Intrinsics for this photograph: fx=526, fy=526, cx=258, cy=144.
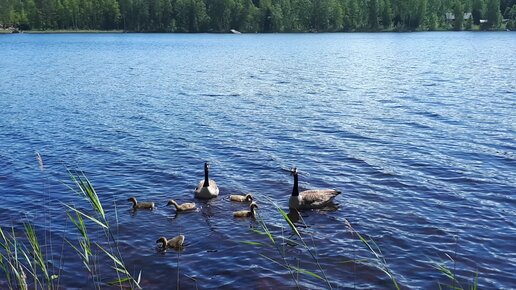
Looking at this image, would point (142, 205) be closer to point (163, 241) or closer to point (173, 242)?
point (163, 241)

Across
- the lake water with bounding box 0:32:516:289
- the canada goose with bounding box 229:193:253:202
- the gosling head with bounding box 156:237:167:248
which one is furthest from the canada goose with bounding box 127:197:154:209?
the gosling head with bounding box 156:237:167:248

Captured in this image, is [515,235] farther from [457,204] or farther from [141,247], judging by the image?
[141,247]

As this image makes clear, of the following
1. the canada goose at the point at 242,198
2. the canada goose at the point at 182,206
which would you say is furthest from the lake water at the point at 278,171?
the canada goose at the point at 242,198

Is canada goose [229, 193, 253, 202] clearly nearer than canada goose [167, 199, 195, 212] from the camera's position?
No

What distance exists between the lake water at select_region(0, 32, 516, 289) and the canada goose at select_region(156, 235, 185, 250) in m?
0.31

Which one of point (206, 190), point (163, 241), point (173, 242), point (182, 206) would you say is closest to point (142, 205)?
point (182, 206)

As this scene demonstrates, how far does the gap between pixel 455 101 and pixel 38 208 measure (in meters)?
32.0

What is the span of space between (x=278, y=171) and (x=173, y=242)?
870 cm

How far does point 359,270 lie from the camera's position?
44.7ft

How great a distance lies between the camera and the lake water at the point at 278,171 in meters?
14.1

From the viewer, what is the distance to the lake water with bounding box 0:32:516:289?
14094 millimetres

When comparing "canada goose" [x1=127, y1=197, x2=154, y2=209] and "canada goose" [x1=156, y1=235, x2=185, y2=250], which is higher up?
"canada goose" [x1=127, y1=197, x2=154, y2=209]

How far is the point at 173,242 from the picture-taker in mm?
14914

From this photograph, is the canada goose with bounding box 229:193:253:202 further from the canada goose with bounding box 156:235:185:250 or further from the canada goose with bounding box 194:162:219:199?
the canada goose with bounding box 156:235:185:250
